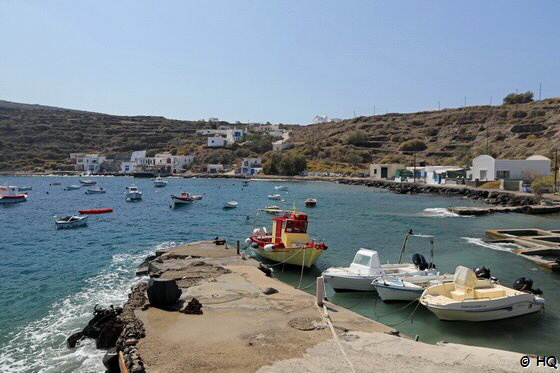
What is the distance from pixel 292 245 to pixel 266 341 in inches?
572

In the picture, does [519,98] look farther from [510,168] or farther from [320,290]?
[320,290]

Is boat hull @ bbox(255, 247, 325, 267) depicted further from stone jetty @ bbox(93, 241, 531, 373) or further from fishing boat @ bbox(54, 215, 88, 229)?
fishing boat @ bbox(54, 215, 88, 229)

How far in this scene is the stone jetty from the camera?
10.3m

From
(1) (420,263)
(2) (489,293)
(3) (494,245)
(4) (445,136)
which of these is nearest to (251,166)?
(4) (445,136)

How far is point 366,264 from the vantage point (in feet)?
72.0

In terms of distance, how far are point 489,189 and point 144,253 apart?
180 feet

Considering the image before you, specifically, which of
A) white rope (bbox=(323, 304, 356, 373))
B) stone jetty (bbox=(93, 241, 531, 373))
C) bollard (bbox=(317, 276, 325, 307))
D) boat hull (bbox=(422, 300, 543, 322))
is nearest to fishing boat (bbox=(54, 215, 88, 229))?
stone jetty (bbox=(93, 241, 531, 373))

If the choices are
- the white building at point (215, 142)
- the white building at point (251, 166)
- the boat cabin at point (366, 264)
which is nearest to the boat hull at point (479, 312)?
the boat cabin at point (366, 264)

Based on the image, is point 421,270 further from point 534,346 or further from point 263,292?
point 263,292

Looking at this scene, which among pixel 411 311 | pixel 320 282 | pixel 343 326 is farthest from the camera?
pixel 411 311

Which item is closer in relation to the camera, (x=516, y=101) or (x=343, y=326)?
(x=343, y=326)

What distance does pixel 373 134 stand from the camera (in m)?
156

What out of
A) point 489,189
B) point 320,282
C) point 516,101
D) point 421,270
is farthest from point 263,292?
point 516,101

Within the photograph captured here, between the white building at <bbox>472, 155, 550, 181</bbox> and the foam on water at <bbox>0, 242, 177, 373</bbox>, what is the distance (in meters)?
65.1
